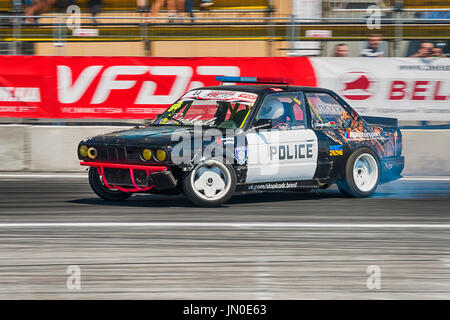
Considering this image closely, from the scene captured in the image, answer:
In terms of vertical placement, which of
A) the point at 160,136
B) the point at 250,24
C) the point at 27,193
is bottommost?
the point at 27,193

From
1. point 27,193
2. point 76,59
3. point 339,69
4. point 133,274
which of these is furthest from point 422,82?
point 133,274

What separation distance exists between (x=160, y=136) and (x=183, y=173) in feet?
1.56

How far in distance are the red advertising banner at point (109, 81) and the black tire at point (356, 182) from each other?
3.43 meters

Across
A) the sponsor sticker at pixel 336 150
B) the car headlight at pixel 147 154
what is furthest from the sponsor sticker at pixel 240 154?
the sponsor sticker at pixel 336 150

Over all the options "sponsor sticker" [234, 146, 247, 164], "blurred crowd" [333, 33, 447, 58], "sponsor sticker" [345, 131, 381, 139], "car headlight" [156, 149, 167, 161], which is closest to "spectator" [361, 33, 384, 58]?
"blurred crowd" [333, 33, 447, 58]

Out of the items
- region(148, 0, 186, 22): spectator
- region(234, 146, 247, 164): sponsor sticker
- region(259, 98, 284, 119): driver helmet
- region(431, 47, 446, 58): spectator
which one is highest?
region(148, 0, 186, 22): spectator

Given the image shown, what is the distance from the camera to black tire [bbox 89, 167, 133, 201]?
978 cm

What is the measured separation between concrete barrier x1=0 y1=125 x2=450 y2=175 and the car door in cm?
398

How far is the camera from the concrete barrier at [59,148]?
44.1 ft

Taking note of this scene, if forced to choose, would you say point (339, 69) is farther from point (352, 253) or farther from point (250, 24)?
point (352, 253)

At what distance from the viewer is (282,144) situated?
967 centimetres

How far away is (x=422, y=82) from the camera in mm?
13508

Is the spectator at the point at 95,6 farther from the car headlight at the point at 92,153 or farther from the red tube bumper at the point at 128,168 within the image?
the red tube bumper at the point at 128,168

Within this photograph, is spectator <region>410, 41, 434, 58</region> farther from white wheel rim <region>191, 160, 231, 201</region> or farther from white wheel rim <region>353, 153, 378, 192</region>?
white wheel rim <region>191, 160, 231, 201</region>
